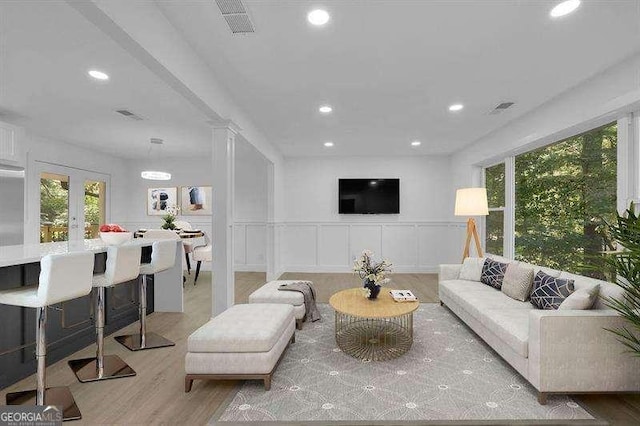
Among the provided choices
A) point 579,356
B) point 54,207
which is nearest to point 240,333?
point 579,356

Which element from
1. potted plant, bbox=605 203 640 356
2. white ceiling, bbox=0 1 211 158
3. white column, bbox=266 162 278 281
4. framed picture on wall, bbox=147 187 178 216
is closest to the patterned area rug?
potted plant, bbox=605 203 640 356

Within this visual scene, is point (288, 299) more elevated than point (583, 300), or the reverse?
point (583, 300)

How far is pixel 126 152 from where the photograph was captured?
6742 millimetres

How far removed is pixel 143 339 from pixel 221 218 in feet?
4.51

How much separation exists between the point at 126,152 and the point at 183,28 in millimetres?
5398

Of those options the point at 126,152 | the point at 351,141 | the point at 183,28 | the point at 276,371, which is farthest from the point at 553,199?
the point at 126,152

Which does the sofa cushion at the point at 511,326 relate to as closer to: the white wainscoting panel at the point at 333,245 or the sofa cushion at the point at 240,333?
the sofa cushion at the point at 240,333

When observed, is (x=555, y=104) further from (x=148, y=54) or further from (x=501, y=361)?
(x=148, y=54)

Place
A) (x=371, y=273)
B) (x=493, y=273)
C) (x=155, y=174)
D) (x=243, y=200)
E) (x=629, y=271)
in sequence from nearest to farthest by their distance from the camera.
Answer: (x=629, y=271), (x=371, y=273), (x=493, y=273), (x=155, y=174), (x=243, y=200)

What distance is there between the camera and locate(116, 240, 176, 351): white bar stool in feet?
9.95

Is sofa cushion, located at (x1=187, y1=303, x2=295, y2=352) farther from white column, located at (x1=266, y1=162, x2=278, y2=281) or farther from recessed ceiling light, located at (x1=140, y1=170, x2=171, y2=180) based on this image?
recessed ceiling light, located at (x1=140, y1=170, x2=171, y2=180)

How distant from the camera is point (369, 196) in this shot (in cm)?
694

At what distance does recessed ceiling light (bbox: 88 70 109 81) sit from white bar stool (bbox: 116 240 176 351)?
1698mm

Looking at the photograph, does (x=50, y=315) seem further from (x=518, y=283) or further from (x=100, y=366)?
(x=518, y=283)
